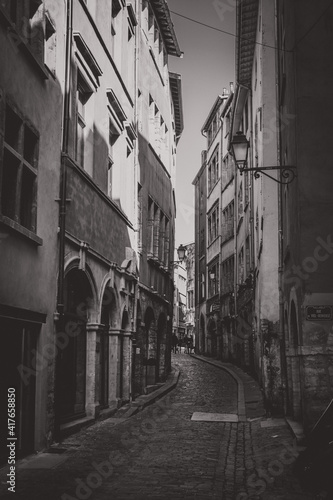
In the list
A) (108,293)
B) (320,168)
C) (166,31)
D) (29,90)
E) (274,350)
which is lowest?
(274,350)

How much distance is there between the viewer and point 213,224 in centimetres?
4134

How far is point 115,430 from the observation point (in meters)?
12.9

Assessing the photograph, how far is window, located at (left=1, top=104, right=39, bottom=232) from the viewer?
367 inches

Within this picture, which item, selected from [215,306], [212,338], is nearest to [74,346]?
[215,306]

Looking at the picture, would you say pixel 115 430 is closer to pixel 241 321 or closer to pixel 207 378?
pixel 207 378

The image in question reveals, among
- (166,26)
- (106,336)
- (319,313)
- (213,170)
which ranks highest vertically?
(166,26)

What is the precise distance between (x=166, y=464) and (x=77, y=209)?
17.9ft

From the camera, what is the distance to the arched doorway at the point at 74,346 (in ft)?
41.0

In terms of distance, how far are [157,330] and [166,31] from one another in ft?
38.2

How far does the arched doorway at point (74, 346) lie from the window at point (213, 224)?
26.0m

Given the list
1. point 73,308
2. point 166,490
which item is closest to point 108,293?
point 73,308

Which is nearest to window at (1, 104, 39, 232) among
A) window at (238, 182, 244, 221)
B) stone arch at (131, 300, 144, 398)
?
stone arch at (131, 300, 144, 398)

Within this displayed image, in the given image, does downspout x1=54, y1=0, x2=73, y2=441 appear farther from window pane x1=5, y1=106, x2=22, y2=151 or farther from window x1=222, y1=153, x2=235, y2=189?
window x1=222, y1=153, x2=235, y2=189

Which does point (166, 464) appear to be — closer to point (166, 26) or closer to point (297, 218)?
point (297, 218)
